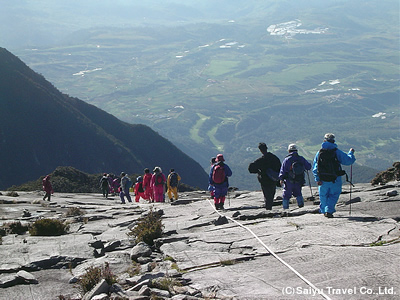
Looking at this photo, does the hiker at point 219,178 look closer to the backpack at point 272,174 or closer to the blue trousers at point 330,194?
the backpack at point 272,174

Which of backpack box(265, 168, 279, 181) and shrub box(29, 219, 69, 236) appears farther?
backpack box(265, 168, 279, 181)

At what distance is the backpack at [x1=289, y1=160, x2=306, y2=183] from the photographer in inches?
543

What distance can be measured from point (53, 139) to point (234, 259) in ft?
246

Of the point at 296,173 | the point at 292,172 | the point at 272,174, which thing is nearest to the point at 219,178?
the point at 272,174

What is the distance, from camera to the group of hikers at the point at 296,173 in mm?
12156

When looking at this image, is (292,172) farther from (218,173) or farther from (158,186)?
(158,186)

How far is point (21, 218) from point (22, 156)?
191 feet

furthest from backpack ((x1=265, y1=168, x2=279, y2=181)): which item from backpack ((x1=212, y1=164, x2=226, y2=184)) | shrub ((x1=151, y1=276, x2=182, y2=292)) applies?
shrub ((x1=151, y1=276, x2=182, y2=292))

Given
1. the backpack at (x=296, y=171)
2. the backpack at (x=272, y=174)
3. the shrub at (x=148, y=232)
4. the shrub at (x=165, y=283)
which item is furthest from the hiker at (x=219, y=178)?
the shrub at (x=165, y=283)

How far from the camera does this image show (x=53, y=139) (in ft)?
262

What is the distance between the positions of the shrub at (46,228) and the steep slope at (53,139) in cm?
5546

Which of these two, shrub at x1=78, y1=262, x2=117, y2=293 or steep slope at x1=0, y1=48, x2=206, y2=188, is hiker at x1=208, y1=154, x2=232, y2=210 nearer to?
shrub at x1=78, y1=262, x2=117, y2=293

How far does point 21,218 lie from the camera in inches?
718

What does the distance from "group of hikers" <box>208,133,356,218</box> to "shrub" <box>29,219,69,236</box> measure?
206 inches
